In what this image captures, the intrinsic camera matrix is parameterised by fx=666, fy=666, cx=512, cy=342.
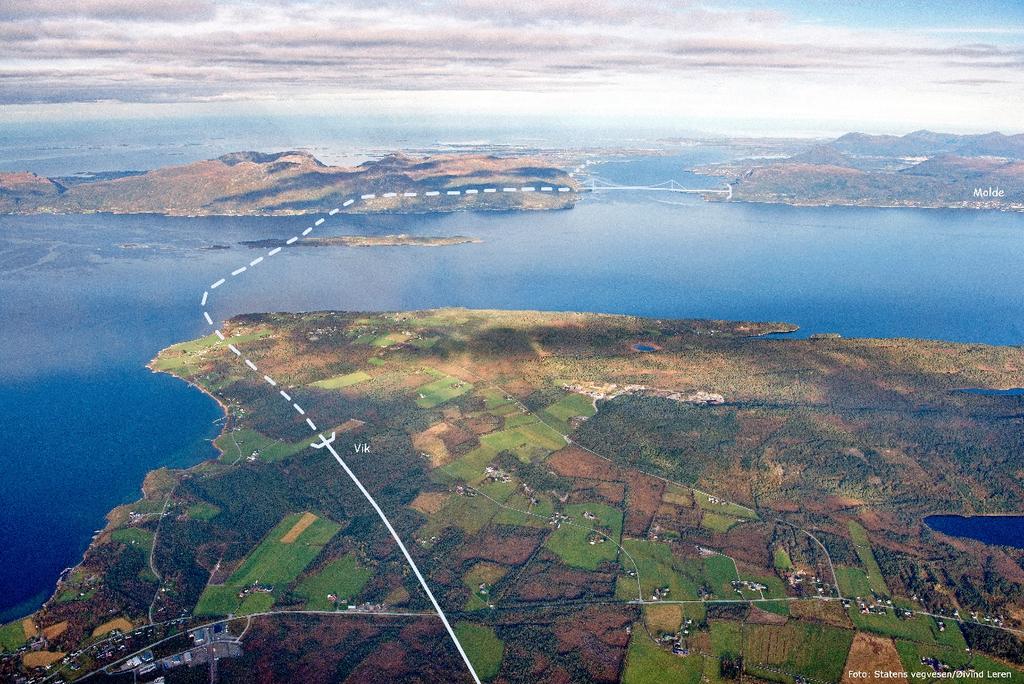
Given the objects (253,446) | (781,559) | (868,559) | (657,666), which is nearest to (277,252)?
(253,446)

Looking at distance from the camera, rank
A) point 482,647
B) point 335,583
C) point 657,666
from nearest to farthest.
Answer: point 657,666
point 482,647
point 335,583

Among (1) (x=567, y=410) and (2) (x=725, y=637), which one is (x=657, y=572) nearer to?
(2) (x=725, y=637)

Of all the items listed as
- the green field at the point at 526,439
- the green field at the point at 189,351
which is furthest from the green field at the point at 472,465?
the green field at the point at 189,351

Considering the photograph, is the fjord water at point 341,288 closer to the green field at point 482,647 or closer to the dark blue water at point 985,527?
the green field at point 482,647

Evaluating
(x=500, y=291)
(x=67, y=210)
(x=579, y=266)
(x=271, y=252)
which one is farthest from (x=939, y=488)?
(x=67, y=210)

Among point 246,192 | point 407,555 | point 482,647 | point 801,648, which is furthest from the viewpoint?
point 246,192

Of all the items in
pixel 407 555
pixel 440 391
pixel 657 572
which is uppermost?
pixel 440 391

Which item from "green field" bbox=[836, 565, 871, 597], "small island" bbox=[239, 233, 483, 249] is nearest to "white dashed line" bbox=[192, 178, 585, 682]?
"small island" bbox=[239, 233, 483, 249]
